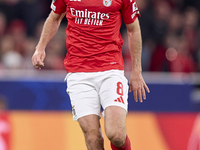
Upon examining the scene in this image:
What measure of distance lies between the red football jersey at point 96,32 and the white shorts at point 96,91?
0.08m

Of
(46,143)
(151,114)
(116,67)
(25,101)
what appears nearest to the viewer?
(116,67)

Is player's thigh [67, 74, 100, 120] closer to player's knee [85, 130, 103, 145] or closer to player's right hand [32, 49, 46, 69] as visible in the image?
player's knee [85, 130, 103, 145]

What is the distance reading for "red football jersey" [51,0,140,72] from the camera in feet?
15.8

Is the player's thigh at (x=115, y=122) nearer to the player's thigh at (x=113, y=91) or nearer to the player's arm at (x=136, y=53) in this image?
the player's thigh at (x=113, y=91)

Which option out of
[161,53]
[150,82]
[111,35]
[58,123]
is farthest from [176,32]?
[111,35]

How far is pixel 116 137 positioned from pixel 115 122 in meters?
0.15

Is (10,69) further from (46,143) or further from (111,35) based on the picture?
(111,35)

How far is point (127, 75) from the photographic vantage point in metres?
9.24

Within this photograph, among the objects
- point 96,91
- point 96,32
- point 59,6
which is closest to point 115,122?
point 96,91

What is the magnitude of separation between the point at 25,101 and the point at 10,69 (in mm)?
767

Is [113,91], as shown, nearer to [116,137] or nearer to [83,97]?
[83,97]

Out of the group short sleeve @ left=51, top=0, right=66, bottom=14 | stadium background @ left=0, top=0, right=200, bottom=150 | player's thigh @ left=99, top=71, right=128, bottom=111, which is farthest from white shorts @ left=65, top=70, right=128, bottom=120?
stadium background @ left=0, top=0, right=200, bottom=150

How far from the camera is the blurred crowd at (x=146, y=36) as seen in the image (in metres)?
9.71

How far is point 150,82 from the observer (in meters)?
9.36
